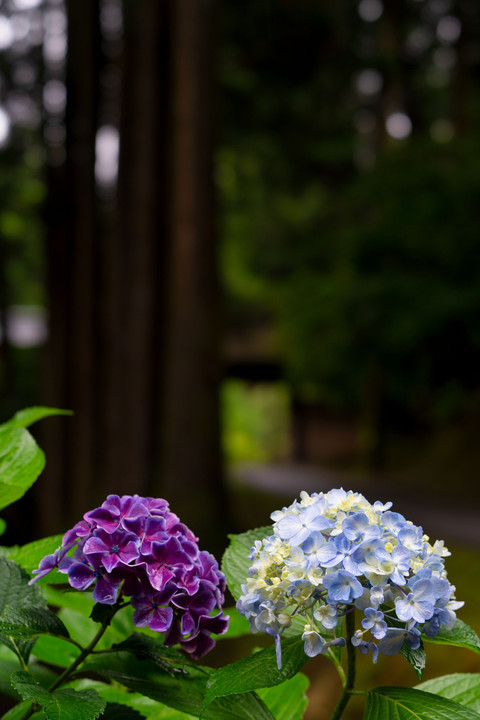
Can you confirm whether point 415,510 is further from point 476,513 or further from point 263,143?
point 263,143

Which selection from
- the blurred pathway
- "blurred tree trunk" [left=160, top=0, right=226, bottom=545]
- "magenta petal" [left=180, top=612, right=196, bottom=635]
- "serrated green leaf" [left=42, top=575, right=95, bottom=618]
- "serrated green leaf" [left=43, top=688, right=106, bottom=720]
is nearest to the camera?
"serrated green leaf" [left=43, top=688, right=106, bottom=720]

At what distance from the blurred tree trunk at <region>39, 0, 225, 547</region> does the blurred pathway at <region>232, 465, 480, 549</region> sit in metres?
3.04

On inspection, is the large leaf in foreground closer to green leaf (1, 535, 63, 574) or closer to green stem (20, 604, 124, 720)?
green leaf (1, 535, 63, 574)

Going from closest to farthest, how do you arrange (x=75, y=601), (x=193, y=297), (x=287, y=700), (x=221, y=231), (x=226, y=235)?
(x=287, y=700) < (x=75, y=601) < (x=193, y=297) < (x=221, y=231) < (x=226, y=235)

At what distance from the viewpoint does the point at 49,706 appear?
27.5 inches

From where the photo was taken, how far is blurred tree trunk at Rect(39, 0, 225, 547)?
694 cm

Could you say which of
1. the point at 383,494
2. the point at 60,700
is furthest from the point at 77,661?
the point at 383,494

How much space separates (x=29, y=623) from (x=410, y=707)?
0.39m

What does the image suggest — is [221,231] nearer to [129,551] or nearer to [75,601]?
[75,601]

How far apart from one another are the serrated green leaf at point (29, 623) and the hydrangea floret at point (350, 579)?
0.20 meters

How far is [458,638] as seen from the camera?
747 millimetres

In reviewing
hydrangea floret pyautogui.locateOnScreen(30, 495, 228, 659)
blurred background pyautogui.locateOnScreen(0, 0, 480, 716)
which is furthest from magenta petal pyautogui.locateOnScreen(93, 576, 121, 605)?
blurred background pyautogui.locateOnScreen(0, 0, 480, 716)

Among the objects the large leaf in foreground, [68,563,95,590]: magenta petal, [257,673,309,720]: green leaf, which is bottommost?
[257,673,309,720]: green leaf

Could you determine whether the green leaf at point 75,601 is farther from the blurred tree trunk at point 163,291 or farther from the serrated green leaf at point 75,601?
the blurred tree trunk at point 163,291
